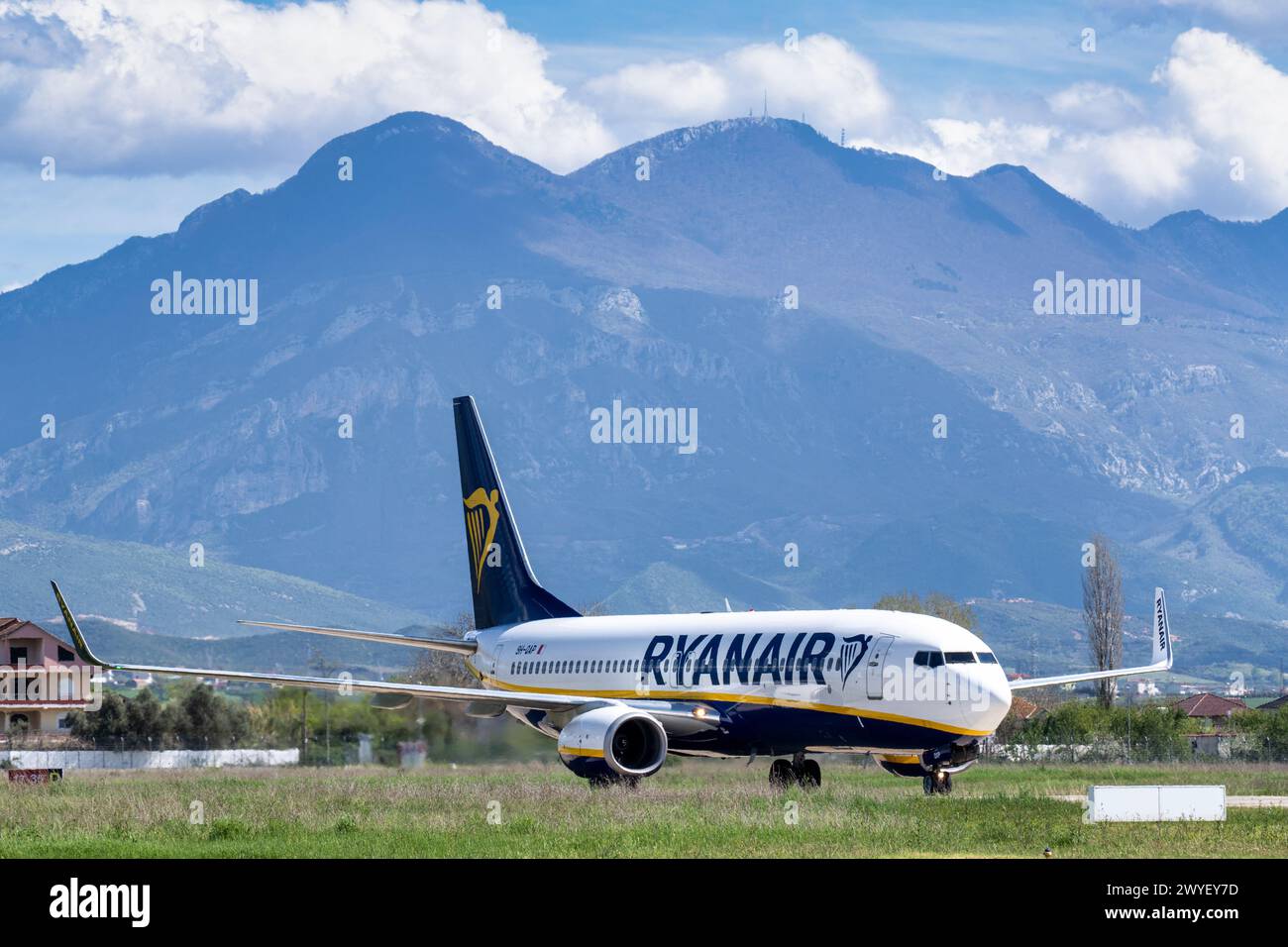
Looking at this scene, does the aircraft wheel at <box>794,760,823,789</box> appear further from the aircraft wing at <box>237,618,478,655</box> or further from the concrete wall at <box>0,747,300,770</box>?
the concrete wall at <box>0,747,300,770</box>

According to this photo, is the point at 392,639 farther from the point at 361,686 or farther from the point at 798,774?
the point at 798,774

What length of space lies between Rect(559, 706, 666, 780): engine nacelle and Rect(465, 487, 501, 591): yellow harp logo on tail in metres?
11.7

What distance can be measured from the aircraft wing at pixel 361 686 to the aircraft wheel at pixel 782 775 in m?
4.04

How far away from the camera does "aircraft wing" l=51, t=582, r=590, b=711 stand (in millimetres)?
36031

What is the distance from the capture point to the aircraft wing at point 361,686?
3603 cm

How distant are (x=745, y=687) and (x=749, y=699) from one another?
0.30 meters

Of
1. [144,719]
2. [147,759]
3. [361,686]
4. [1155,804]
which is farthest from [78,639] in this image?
[144,719]

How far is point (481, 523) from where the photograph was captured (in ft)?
170

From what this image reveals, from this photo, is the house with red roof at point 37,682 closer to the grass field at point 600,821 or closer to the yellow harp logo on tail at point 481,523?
the yellow harp logo on tail at point 481,523
